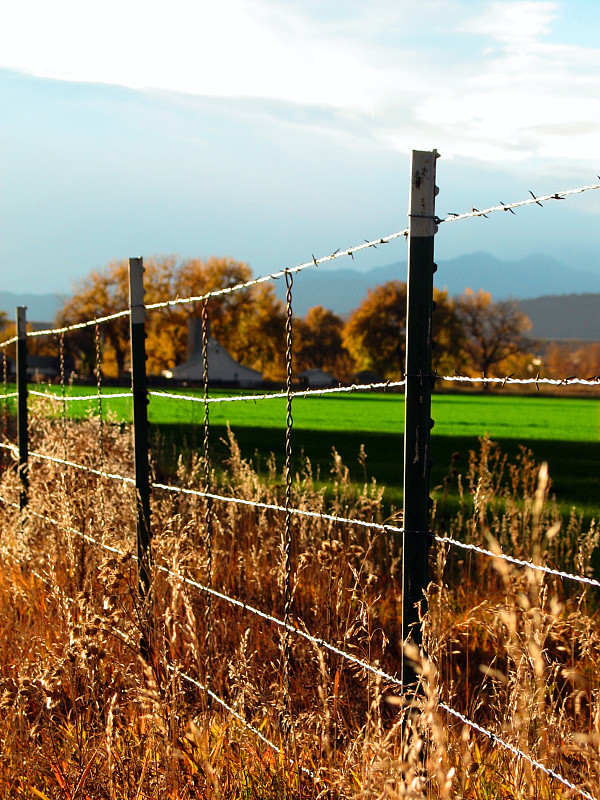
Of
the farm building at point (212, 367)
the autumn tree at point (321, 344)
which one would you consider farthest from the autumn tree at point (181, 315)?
the autumn tree at point (321, 344)

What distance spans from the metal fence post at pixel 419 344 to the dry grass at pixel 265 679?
0.34m

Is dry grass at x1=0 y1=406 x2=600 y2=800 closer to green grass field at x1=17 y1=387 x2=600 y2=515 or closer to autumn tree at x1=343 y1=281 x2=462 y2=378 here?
green grass field at x1=17 y1=387 x2=600 y2=515

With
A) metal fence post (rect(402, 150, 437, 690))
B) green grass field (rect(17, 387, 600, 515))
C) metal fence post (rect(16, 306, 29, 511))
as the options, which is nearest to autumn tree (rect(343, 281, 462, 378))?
green grass field (rect(17, 387, 600, 515))

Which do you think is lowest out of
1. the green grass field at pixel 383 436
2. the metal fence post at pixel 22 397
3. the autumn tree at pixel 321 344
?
the green grass field at pixel 383 436

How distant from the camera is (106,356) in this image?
272ft

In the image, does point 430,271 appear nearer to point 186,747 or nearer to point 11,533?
point 186,747

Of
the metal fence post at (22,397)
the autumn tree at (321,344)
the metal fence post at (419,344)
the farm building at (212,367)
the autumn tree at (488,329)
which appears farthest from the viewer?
the autumn tree at (321,344)

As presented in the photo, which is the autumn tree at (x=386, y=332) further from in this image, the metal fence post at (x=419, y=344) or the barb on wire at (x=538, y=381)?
the barb on wire at (x=538, y=381)

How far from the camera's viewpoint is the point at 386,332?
93375mm

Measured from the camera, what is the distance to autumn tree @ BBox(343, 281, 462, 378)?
9025 cm

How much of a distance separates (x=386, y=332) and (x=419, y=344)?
3608 inches

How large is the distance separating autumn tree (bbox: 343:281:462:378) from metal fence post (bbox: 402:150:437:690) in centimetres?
8655

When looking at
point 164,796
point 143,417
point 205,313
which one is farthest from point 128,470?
point 164,796

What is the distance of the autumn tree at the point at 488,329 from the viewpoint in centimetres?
10094
